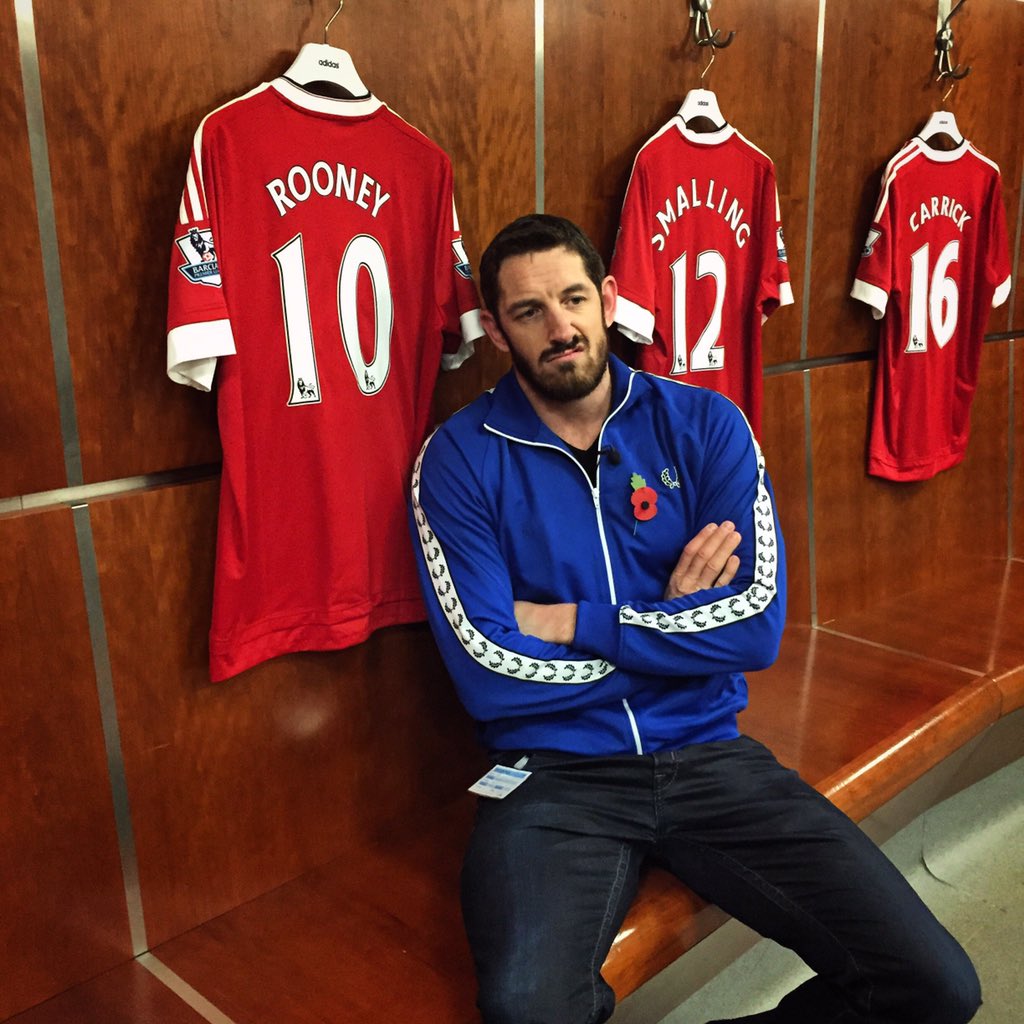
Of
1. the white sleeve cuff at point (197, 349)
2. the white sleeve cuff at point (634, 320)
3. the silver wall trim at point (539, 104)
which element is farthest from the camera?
the white sleeve cuff at point (634, 320)

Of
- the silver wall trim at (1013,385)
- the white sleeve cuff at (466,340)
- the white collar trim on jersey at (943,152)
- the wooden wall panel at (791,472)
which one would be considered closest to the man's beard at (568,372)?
the white sleeve cuff at (466,340)

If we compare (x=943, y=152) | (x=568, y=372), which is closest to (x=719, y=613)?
(x=568, y=372)

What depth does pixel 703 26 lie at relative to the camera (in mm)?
2484

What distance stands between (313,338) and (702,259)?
1.09m

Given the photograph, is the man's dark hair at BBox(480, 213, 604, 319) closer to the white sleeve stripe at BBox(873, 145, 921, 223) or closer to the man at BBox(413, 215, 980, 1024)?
the man at BBox(413, 215, 980, 1024)

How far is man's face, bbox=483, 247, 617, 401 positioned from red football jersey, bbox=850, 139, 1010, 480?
1396 millimetres

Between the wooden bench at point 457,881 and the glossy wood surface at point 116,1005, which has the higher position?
the wooden bench at point 457,881

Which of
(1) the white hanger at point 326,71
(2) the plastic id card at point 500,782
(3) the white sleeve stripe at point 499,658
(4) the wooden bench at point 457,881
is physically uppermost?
(1) the white hanger at point 326,71

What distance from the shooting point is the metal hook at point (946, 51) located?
3.09m

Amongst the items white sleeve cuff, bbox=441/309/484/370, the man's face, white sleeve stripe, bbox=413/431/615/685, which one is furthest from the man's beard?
white sleeve stripe, bbox=413/431/615/685

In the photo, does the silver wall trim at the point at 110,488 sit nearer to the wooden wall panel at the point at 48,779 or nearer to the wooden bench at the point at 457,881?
the wooden wall panel at the point at 48,779

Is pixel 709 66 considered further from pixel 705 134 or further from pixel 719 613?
pixel 719 613

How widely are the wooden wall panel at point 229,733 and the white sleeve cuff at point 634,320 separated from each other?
81 cm

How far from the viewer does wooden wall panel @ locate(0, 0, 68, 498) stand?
1.51m
